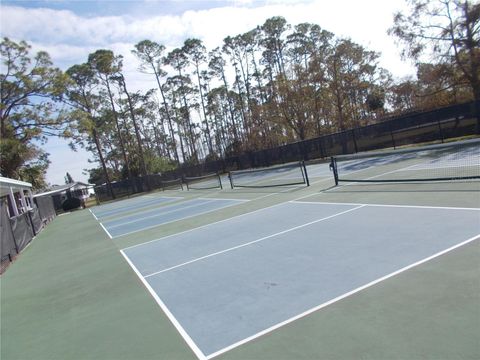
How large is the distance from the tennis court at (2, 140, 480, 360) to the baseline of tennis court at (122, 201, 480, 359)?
0.10ft

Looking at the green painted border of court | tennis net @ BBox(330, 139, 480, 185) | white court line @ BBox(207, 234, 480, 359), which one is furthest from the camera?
tennis net @ BBox(330, 139, 480, 185)

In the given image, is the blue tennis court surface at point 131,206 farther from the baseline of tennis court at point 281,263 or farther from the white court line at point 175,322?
the white court line at point 175,322

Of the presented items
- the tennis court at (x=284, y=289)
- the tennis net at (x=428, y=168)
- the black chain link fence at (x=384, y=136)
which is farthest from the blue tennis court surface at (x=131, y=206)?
the tennis court at (x=284, y=289)

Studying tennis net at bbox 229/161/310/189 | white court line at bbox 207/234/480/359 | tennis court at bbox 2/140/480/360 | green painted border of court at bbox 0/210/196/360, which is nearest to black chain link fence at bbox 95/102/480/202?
tennis net at bbox 229/161/310/189

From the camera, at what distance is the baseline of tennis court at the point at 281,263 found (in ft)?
15.4

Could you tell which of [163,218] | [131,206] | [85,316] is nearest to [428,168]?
[163,218]

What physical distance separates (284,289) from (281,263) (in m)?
1.19

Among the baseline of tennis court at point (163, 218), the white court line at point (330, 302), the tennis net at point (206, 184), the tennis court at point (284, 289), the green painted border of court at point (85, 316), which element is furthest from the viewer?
the tennis net at point (206, 184)

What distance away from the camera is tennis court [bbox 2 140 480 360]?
12.6 feet

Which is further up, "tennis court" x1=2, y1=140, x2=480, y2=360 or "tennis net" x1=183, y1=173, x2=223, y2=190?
"tennis net" x1=183, y1=173, x2=223, y2=190

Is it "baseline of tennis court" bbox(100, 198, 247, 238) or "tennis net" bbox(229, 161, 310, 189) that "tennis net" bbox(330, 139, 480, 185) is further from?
"baseline of tennis court" bbox(100, 198, 247, 238)

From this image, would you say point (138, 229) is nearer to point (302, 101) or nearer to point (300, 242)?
point (300, 242)

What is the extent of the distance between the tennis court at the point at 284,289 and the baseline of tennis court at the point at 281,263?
0.03 metres

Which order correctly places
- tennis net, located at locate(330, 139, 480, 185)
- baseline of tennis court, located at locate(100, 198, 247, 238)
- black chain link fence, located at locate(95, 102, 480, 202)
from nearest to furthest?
tennis net, located at locate(330, 139, 480, 185) → baseline of tennis court, located at locate(100, 198, 247, 238) → black chain link fence, located at locate(95, 102, 480, 202)
